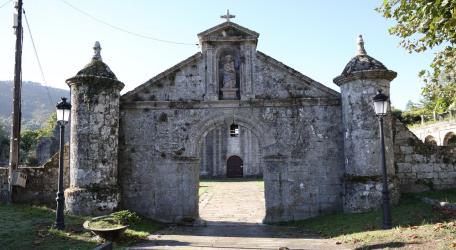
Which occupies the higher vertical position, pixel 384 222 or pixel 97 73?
pixel 97 73

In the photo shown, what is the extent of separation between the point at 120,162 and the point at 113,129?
1.20 meters

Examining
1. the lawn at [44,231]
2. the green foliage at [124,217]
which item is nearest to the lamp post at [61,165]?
the lawn at [44,231]

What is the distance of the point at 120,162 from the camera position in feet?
40.6

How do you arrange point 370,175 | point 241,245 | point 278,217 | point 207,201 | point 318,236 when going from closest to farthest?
point 241,245 < point 318,236 < point 370,175 < point 278,217 < point 207,201

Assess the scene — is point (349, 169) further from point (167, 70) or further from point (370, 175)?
point (167, 70)

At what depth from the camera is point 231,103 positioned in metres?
12.4

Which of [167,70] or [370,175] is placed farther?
[167,70]

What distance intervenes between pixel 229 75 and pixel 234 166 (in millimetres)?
27106

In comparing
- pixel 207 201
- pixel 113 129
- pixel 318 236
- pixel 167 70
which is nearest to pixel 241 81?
pixel 167 70

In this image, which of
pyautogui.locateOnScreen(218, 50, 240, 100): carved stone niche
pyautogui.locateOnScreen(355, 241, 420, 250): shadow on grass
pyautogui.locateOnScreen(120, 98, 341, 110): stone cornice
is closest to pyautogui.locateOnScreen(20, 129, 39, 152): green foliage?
pyautogui.locateOnScreen(120, 98, 341, 110): stone cornice

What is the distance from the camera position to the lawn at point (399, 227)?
7707mm

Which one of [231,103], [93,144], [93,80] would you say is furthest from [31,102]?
[231,103]

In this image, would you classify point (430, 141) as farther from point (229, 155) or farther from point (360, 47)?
point (229, 155)

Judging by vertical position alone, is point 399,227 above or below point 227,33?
below
